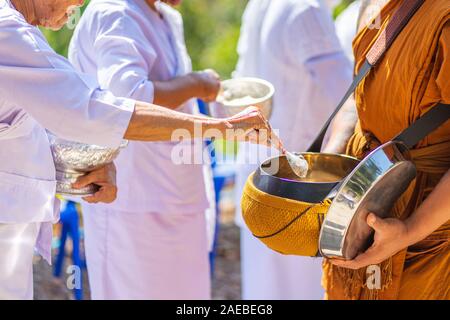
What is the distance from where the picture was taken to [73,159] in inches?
86.8

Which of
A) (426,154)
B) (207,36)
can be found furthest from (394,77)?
Result: (207,36)

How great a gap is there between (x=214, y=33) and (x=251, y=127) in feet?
22.4

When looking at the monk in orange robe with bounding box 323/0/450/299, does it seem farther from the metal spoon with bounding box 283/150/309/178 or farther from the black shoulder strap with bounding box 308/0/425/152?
the metal spoon with bounding box 283/150/309/178

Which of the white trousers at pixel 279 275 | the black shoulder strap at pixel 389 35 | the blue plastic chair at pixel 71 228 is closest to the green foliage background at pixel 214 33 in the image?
the blue plastic chair at pixel 71 228

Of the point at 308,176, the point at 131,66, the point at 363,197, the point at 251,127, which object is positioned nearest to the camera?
the point at 363,197

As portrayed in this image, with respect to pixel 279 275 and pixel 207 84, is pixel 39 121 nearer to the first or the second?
pixel 207 84

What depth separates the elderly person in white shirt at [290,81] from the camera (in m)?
3.25

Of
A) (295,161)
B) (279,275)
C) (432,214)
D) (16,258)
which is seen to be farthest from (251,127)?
(279,275)

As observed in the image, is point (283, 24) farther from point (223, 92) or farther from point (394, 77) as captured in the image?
point (394, 77)

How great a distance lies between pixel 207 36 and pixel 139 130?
267 inches

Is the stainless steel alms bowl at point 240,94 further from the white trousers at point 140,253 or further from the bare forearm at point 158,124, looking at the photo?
the bare forearm at point 158,124

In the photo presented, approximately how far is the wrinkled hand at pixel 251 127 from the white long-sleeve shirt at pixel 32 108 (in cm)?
29
